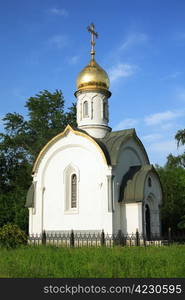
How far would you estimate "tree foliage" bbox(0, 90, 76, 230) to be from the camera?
2783 cm

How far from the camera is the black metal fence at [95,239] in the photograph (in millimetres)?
13568

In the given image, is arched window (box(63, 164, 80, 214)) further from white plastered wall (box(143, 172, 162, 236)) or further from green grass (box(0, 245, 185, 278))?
green grass (box(0, 245, 185, 278))

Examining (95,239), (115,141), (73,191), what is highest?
(115,141)

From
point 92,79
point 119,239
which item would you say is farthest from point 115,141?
point 119,239

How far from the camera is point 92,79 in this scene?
1819cm

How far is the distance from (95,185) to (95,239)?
7.52ft

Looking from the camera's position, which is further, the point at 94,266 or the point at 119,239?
the point at 119,239

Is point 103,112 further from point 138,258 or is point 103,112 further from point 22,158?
point 22,158

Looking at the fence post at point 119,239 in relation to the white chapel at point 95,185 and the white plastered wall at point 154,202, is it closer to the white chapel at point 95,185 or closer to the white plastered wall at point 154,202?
the white chapel at point 95,185

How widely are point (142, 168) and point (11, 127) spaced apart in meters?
18.0

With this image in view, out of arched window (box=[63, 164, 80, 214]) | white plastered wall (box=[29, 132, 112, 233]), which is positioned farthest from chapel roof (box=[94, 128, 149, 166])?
arched window (box=[63, 164, 80, 214])

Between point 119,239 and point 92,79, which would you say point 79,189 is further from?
point 92,79

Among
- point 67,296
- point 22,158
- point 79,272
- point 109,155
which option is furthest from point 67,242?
point 22,158

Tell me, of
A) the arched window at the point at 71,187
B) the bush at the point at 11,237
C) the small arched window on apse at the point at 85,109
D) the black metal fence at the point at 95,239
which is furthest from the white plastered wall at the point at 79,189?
the bush at the point at 11,237
